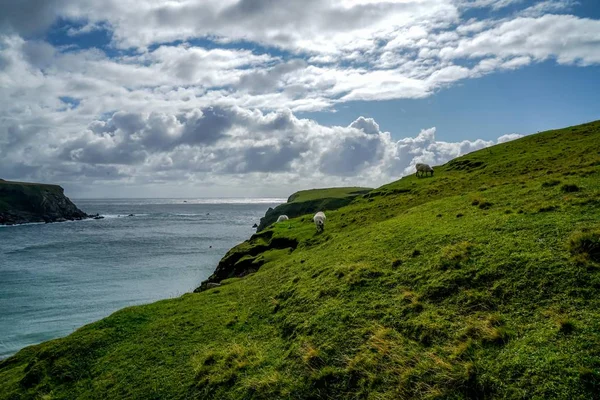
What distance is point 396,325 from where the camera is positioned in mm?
12961

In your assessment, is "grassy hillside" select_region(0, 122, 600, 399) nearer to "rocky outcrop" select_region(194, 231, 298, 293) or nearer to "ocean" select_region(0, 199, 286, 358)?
"rocky outcrop" select_region(194, 231, 298, 293)

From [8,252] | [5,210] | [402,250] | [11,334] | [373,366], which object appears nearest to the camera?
[373,366]

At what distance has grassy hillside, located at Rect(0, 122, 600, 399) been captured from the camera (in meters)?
9.80

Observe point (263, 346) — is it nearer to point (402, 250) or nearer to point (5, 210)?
point (402, 250)

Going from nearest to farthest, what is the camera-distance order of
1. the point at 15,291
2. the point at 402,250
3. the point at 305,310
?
the point at 305,310 → the point at 402,250 → the point at 15,291

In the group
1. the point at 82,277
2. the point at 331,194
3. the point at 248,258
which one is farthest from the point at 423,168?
the point at 331,194

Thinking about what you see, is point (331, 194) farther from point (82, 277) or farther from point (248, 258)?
point (248, 258)

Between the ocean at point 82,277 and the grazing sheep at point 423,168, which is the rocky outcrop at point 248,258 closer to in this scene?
the ocean at point 82,277

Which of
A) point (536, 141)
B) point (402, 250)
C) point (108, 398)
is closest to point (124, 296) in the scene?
point (108, 398)

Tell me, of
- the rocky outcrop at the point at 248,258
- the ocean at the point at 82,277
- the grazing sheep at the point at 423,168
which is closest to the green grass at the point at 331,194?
the ocean at the point at 82,277

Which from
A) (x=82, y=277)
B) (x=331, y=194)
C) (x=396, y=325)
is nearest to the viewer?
(x=396, y=325)

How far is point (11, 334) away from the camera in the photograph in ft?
124

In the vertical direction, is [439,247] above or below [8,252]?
above

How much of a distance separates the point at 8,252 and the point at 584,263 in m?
120
